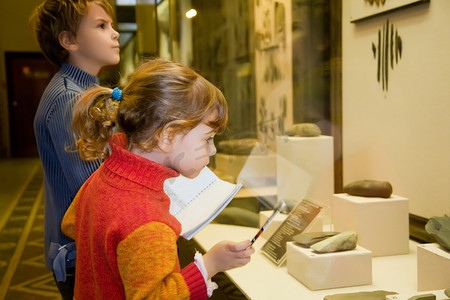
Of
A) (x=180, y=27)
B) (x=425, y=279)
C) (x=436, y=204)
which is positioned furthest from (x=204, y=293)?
(x=180, y=27)

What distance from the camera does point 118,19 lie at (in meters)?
2.53

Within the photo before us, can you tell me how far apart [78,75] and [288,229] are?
2.91 ft

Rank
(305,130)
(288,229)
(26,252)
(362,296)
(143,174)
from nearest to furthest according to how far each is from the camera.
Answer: (143,174), (362,296), (288,229), (305,130), (26,252)

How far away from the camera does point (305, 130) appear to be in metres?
2.40

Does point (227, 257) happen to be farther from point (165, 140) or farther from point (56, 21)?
point (56, 21)

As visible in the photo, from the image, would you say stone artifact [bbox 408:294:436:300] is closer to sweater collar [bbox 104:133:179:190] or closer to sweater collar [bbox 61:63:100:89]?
sweater collar [bbox 104:133:179:190]

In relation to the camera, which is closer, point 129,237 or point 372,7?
point 129,237

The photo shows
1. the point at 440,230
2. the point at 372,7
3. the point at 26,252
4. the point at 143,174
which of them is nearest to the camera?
the point at 143,174

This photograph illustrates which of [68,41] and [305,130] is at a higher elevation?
[68,41]

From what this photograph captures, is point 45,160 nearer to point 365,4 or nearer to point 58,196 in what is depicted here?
point 58,196

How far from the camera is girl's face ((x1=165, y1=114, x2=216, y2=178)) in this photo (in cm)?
116

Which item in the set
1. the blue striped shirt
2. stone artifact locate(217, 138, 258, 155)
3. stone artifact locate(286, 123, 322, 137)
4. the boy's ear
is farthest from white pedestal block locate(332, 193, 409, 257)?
the boy's ear

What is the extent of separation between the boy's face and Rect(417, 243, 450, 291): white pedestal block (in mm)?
1147

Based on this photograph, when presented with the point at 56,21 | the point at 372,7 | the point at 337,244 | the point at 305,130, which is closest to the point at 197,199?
the point at 337,244
